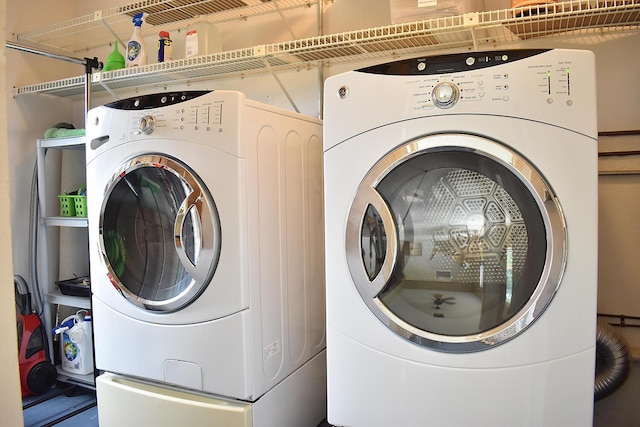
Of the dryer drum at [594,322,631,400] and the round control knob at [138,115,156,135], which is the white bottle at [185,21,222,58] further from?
the dryer drum at [594,322,631,400]

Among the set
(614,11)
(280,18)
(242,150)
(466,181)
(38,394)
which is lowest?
(38,394)

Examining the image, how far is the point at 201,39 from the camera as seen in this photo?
230 centimetres

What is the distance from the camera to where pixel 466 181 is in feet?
4.11

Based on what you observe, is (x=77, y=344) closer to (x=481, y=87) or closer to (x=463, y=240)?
(x=463, y=240)

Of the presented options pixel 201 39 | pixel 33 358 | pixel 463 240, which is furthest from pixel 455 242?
pixel 33 358

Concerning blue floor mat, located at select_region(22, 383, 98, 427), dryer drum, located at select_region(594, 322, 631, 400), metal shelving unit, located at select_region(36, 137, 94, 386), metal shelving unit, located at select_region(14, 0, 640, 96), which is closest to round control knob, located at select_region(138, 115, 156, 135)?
metal shelving unit, located at select_region(14, 0, 640, 96)

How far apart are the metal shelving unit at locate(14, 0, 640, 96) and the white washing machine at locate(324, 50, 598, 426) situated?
46 cm

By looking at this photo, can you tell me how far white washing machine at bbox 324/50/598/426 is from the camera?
1.17 meters

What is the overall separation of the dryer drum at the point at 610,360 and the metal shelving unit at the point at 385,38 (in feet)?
3.60

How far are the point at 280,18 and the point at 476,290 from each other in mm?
1803

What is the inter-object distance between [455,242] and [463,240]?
0.02 meters

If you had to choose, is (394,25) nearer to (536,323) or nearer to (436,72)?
(436,72)

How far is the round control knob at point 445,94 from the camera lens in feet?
4.07

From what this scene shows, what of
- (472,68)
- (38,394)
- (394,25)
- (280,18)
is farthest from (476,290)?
(38,394)
